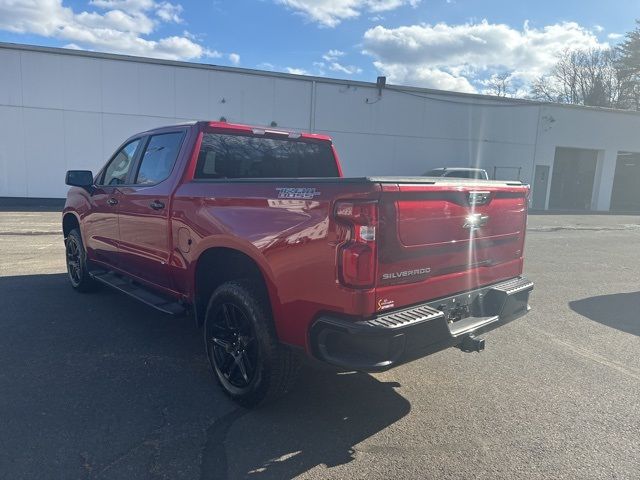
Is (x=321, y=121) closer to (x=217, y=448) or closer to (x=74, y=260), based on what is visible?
(x=74, y=260)

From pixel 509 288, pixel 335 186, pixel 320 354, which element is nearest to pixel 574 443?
pixel 509 288

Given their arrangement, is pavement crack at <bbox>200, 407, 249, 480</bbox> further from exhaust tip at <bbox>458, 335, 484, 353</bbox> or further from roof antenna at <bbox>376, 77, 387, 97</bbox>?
roof antenna at <bbox>376, 77, 387, 97</bbox>

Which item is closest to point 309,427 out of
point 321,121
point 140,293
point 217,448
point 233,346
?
point 217,448

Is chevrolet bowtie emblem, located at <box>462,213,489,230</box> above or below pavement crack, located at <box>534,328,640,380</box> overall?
above

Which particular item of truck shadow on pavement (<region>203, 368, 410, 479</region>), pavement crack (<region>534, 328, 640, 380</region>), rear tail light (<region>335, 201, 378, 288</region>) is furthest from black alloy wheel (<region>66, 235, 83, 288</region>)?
pavement crack (<region>534, 328, 640, 380</region>)

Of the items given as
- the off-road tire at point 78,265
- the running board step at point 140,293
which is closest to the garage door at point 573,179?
the off-road tire at point 78,265

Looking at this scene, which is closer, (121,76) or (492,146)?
(121,76)

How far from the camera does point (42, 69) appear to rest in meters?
18.3

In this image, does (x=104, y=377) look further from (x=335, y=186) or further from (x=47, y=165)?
(x=47, y=165)

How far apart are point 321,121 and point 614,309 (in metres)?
17.5

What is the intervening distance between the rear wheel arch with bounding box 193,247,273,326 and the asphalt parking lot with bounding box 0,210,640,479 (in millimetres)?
632

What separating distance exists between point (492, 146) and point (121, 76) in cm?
1843

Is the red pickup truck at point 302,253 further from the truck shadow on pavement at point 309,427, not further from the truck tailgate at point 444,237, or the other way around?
the truck shadow on pavement at point 309,427

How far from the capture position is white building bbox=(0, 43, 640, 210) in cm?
1853
